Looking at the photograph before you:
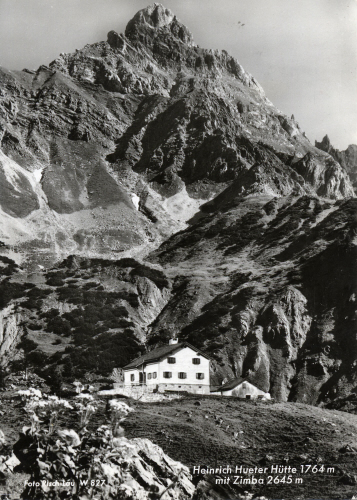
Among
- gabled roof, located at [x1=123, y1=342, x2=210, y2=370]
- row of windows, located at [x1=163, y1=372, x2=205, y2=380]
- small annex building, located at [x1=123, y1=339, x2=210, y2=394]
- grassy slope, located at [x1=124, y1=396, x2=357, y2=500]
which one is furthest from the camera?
gabled roof, located at [x1=123, y1=342, x2=210, y2=370]

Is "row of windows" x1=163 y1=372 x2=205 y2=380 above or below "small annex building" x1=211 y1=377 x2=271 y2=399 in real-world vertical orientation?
above

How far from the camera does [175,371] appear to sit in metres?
68.2

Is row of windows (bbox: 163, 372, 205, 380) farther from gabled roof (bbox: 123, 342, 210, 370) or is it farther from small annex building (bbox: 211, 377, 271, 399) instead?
small annex building (bbox: 211, 377, 271, 399)

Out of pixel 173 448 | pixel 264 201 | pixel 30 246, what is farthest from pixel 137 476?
pixel 264 201

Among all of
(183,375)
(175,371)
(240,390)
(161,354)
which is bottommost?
(240,390)

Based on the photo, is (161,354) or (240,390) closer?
(161,354)

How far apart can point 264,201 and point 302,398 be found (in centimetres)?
10890

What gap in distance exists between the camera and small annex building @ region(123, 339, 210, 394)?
2657 inches

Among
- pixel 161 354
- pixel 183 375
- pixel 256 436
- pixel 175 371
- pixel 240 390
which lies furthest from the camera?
pixel 240 390

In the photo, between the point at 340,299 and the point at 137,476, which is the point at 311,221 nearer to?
the point at 340,299

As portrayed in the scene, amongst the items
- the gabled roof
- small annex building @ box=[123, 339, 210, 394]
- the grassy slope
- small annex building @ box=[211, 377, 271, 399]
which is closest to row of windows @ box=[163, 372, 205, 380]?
small annex building @ box=[123, 339, 210, 394]

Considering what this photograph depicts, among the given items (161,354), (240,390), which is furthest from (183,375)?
(240,390)

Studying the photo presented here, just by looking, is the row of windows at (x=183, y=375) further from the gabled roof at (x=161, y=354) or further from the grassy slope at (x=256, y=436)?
the grassy slope at (x=256, y=436)

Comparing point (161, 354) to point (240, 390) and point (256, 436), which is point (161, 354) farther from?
point (256, 436)
